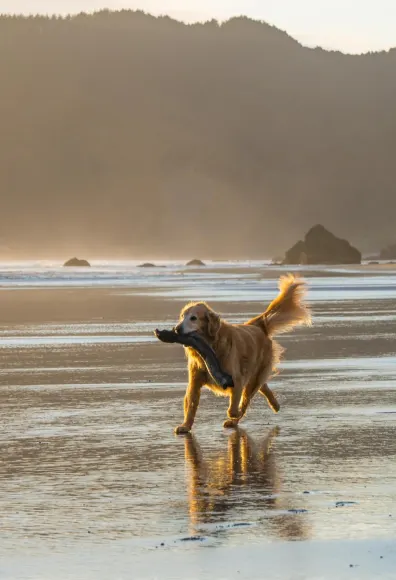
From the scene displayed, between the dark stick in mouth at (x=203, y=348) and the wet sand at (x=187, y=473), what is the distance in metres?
0.39

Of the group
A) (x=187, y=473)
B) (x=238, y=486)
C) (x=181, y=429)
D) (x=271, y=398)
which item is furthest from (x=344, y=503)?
(x=271, y=398)

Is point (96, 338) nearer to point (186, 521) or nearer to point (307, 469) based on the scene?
point (307, 469)

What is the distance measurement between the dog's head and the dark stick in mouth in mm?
53

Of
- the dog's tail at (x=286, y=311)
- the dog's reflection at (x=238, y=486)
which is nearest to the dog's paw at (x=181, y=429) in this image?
the dog's reflection at (x=238, y=486)

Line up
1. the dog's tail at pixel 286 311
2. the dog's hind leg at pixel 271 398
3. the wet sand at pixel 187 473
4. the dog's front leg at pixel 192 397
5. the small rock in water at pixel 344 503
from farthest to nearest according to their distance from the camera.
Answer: the dog's tail at pixel 286 311, the dog's hind leg at pixel 271 398, the dog's front leg at pixel 192 397, the small rock in water at pixel 344 503, the wet sand at pixel 187 473

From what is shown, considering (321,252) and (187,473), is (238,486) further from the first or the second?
(321,252)

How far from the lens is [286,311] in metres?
12.4

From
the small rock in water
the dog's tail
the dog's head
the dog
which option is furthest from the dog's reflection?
the dog's tail

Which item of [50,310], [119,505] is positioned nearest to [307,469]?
[119,505]

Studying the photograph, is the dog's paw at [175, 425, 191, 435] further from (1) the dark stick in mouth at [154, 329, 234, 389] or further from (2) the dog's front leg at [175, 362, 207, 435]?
(1) the dark stick in mouth at [154, 329, 234, 389]

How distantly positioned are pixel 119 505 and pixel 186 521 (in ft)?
1.89

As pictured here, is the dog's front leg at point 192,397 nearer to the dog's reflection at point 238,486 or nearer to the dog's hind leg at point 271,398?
the dog's reflection at point 238,486

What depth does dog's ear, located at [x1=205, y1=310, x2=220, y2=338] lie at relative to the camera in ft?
35.2

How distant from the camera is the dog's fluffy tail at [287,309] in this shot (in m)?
12.2
